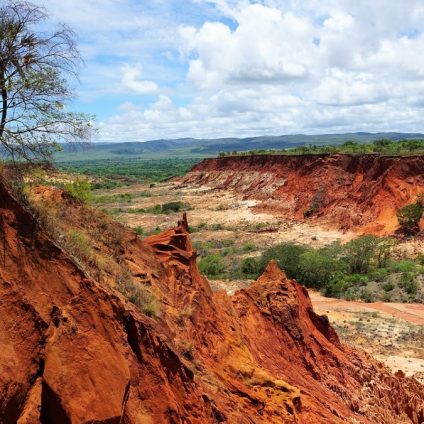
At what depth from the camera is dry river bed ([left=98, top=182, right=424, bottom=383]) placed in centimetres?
2045

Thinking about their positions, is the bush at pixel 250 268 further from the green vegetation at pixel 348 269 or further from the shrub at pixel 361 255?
the shrub at pixel 361 255

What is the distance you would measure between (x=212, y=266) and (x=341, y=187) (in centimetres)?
2630

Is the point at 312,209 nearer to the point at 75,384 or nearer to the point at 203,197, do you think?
the point at 203,197

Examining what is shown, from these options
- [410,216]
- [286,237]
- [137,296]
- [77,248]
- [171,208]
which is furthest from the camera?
[171,208]

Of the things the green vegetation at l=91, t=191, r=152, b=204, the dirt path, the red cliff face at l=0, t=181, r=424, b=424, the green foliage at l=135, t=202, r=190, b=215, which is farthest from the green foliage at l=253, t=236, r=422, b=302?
the green vegetation at l=91, t=191, r=152, b=204

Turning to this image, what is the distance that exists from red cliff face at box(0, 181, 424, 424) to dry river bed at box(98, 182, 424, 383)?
8276 millimetres

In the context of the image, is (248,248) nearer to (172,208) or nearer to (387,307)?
(387,307)

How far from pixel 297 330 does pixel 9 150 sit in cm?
960

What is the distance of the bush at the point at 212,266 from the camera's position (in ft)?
117

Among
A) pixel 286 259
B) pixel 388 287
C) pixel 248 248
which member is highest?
pixel 286 259

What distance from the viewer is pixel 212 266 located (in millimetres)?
36125

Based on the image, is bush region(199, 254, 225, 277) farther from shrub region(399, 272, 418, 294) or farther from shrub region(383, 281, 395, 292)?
shrub region(399, 272, 418, 294)

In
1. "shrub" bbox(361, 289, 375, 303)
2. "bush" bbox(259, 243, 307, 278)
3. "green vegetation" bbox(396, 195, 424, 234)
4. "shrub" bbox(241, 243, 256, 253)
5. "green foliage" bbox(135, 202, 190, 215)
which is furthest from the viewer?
"green foliage" bbox(135, 202, 190, 215)

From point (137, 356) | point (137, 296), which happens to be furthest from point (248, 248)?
point (137, 356)
